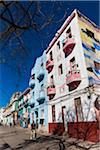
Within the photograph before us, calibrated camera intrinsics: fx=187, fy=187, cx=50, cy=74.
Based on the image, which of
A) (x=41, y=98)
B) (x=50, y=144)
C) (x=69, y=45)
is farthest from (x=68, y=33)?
(x=50, y=144)

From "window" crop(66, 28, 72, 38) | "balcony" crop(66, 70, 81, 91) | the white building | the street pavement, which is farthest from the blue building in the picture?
"balcony" crop(66, 70, 81, 91)

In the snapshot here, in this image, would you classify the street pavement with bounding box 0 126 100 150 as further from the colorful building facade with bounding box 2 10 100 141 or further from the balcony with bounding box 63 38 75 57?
the balcony with bounding box 63 38 75 57

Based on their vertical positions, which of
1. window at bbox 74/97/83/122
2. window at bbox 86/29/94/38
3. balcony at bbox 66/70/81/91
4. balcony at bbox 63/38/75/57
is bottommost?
window at bbox 74/97/83/122

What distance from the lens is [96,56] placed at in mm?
16656

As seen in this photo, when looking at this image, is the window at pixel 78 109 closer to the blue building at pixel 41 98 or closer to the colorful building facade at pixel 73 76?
the colorful building facade at pixel 73 76

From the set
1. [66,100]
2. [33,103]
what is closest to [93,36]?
[66,100]

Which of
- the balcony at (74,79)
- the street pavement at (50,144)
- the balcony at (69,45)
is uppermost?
the balcony at (69,45)

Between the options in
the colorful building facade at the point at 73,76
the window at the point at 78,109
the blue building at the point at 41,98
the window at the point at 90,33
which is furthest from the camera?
the blue building at the point at 41,98

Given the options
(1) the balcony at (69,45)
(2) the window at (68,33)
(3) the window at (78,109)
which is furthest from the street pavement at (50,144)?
(2) the window at (68,33)

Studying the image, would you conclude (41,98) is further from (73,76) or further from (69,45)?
(73,76)

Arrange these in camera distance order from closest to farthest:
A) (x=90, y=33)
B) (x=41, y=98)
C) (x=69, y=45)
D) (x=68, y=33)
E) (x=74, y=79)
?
(x=74, y=79), (x=69, y=45), (x=90, y=33), (x=68, y=33), (x=41, y=98)

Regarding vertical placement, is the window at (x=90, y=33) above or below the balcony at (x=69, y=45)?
above

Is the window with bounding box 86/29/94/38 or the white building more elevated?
the window with bounding box 86/29/94/38

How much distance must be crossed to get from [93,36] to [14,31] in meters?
15.0
